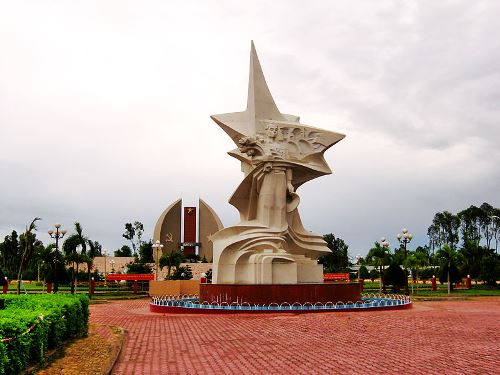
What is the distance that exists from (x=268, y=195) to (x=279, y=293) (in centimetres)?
446

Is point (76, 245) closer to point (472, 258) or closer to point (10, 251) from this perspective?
point (472, 258)

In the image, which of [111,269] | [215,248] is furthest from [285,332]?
[111,269]

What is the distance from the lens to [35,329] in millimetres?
8125

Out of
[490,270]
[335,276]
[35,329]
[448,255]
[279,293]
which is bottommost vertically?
[335,276]

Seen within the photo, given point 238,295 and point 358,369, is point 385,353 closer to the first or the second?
point 358,369

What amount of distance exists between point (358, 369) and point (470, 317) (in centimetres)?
1000

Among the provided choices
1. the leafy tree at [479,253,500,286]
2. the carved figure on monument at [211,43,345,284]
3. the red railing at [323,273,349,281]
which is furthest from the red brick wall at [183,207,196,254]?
the carved figure on monument at [211,43,345,284]

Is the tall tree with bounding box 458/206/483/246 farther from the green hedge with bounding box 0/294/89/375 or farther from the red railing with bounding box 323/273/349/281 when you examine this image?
the green hedge with bounding box 0/294/89/375

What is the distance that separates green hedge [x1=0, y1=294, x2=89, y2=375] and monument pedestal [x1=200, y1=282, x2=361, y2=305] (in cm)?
828

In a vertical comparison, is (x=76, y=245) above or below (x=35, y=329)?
above

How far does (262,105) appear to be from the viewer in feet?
78.0

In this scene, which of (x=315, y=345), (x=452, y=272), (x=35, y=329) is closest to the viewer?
(x=35, y=329)

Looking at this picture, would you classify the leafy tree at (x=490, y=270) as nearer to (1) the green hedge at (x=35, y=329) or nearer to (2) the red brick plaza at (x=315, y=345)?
(2) the red brick plaza at (x=315, y=345)

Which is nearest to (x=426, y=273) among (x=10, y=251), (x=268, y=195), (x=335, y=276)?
(x=335, y=276)
